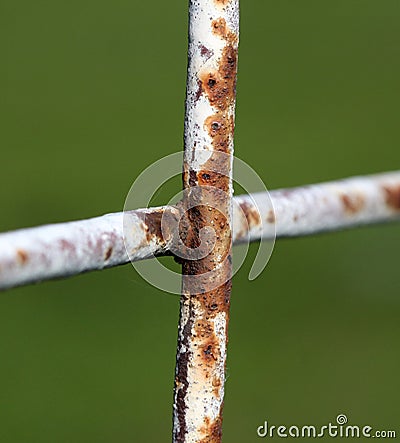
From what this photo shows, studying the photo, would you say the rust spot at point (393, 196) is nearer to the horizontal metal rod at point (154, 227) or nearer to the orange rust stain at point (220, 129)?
the horizontal metal rod at point (154, 227)

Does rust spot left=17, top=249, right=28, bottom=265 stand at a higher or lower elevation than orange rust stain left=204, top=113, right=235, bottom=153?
lower

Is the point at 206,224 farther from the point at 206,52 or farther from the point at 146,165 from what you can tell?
the point at 146,165

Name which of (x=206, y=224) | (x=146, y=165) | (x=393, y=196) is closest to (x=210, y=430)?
(x=206, y=224)

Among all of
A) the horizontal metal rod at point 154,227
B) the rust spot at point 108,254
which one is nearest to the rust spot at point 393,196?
the horizontal metal rod at point 154,227

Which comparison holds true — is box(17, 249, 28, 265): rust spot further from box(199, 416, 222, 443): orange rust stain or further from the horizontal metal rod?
box(199, 416, 222, 443): orange rust stain

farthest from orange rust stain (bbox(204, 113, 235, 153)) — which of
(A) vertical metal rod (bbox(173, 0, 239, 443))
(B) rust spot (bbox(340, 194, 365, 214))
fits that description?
(B) rust spot (bbox(340, 194, 365, 214))

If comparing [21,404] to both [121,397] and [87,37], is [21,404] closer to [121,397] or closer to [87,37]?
[121,397]

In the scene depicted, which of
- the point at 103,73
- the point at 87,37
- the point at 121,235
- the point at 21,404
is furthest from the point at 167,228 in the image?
the point at 87,37
